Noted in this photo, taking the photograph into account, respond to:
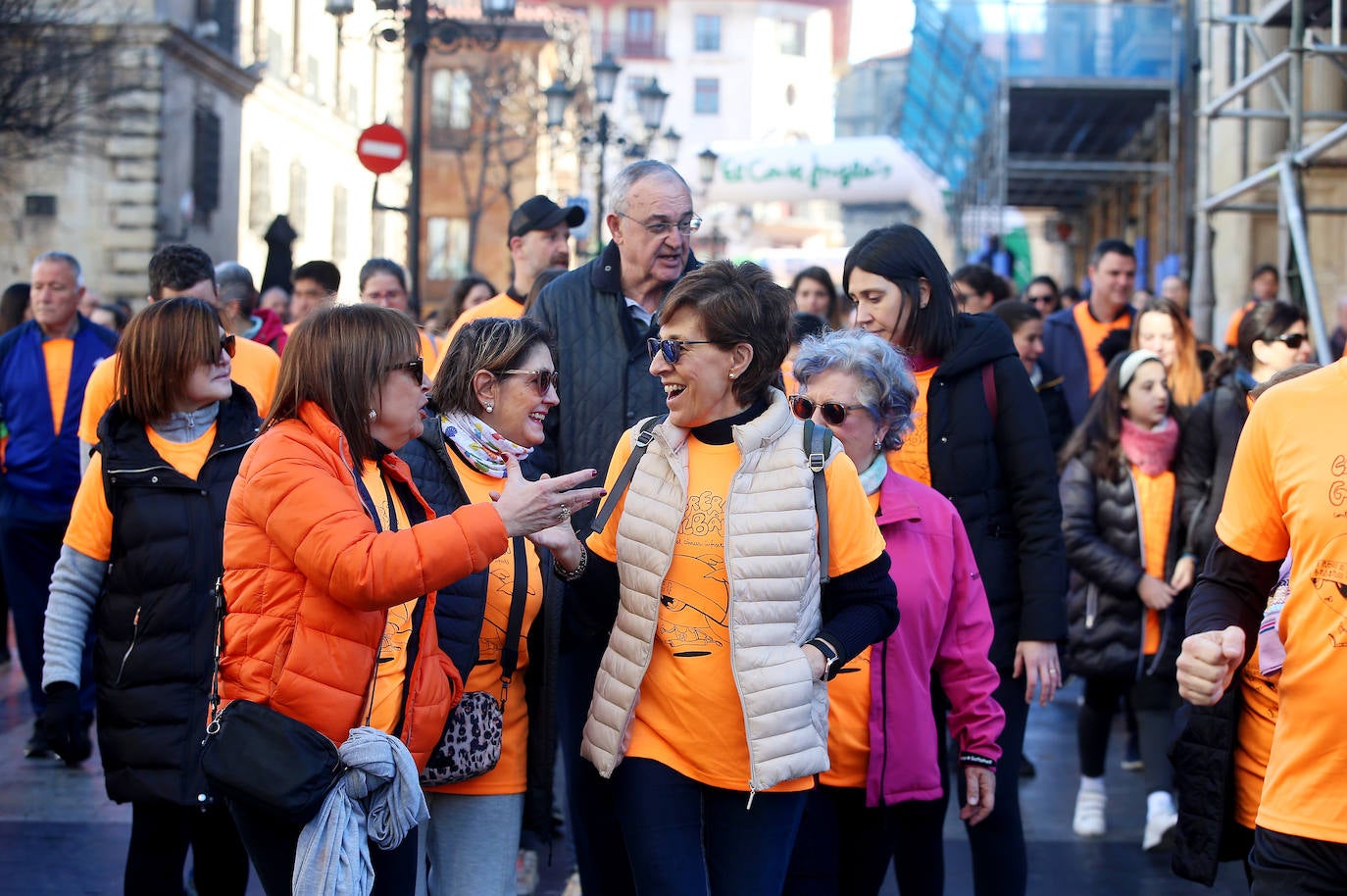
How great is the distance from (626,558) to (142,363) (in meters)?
1.72

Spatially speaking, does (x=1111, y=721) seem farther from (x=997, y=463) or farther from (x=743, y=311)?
(x=743, y=311)

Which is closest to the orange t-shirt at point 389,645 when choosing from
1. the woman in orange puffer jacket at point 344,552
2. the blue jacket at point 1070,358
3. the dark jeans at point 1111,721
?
the woman in orange puffer jacket at point 344,552

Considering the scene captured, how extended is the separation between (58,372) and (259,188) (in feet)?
98.4

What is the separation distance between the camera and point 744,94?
85.5 metres

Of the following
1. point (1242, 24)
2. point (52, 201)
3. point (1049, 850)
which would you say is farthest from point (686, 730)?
point (52, 201)

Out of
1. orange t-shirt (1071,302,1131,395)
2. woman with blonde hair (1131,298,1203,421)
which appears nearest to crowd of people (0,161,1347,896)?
woman with blonde hair (1131,298,1203,421)

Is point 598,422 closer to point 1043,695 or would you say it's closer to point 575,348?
point 575,348

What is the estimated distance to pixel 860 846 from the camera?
13.2ft

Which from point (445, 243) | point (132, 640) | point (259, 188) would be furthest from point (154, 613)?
point (445, 243)

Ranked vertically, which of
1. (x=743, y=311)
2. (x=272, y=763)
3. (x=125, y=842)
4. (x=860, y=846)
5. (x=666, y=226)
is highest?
(x=666, y=226)

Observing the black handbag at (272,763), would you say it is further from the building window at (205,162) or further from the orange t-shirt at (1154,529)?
the building window at (205,162)

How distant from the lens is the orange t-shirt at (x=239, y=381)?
547cm

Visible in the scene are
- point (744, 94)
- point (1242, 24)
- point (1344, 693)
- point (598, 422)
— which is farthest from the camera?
point (744, 94)

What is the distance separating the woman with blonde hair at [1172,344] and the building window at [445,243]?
4466 centimetres
